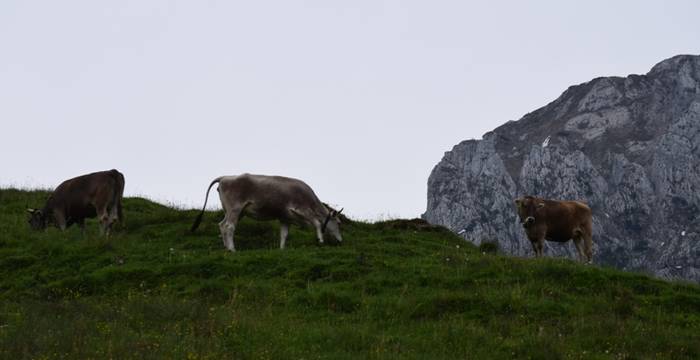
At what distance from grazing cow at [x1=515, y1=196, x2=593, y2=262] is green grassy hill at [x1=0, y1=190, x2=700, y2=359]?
3657 mm

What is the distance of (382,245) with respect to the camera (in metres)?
23.6

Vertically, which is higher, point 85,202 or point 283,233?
point 85,202

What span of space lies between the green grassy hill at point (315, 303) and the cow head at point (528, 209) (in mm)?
3569

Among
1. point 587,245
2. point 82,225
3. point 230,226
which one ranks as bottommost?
point 587,245

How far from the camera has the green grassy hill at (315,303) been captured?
13.9 meters

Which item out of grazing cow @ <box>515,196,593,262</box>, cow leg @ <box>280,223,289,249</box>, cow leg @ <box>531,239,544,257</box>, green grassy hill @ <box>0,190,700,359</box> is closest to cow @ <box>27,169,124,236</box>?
green grassy hill @ <box>0,190,700,359</box>

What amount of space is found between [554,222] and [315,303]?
12.1m

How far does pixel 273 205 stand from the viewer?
23.2 m

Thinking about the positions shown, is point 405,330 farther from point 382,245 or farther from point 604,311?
point 382,245

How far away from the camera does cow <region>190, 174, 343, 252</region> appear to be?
76.2 feet

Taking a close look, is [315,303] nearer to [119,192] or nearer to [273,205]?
[273,205]

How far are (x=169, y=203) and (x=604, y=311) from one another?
68.5ft

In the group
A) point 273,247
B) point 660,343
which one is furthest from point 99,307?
point 660,343

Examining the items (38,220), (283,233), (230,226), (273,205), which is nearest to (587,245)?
(283,233)
